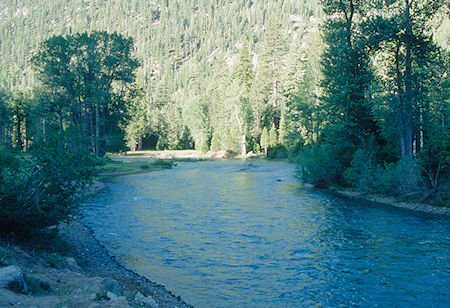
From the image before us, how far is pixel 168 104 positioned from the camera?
116m

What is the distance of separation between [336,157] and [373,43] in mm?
8459

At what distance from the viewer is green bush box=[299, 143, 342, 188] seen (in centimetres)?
2872

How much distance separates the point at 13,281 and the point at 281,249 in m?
9.03

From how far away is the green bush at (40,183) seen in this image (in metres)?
11.3

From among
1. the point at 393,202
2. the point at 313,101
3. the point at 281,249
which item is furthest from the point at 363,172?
the point at 313,101

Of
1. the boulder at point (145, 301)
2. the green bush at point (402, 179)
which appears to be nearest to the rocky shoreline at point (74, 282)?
the boulder at point (145, 301)

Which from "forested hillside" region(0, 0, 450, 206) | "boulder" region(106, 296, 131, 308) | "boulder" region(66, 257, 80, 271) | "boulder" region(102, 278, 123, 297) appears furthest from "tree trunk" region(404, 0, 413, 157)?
"boulder" region(106, 296, 131, 308)

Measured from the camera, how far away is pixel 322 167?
29.5 metres

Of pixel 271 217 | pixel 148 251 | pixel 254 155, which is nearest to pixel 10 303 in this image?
pixel 148 251

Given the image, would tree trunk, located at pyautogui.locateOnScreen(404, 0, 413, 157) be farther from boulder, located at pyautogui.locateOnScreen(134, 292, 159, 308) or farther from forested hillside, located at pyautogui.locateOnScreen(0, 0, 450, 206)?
boulder, located at pyautogui.locateOnScreen(134, 292, 159, 308)

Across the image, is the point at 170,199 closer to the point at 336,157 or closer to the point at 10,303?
the point at 336,157

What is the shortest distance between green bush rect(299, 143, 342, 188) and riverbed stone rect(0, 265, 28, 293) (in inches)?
950

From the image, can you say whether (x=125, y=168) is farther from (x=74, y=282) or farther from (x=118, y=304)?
(x=118, y=304)

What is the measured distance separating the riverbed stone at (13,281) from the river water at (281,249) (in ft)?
13.2
